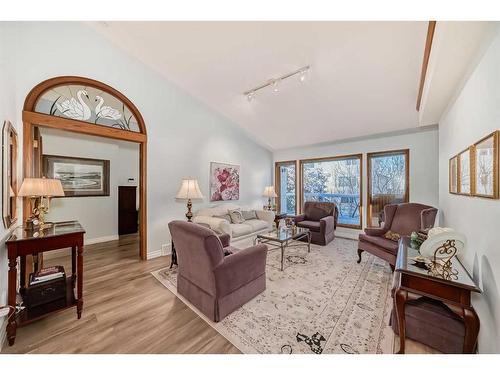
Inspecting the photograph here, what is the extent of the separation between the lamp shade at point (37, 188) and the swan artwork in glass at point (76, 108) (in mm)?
1369

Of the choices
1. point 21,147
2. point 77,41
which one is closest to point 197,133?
point 77,41

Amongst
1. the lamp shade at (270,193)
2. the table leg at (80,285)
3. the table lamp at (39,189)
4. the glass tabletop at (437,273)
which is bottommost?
the table leg at (80,285)

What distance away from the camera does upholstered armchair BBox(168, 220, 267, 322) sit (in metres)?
1.81

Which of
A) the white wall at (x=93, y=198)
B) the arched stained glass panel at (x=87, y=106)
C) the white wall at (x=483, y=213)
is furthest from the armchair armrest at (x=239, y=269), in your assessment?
the white wall at (x=93, y=198)

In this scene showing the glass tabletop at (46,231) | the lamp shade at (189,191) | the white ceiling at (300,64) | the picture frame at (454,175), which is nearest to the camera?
the glass tabletop at (46,231)

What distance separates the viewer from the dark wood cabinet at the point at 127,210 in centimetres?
495

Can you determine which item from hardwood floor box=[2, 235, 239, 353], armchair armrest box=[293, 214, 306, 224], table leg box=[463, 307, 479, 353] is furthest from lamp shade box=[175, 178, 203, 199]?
table leg box=[463, 307, 479, 353]

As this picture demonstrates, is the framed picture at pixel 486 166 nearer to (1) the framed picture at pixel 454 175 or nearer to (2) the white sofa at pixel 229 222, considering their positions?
(1) the framed picture at pixel 454 175

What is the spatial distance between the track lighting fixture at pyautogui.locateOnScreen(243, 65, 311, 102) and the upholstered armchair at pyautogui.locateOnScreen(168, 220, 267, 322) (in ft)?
8.66

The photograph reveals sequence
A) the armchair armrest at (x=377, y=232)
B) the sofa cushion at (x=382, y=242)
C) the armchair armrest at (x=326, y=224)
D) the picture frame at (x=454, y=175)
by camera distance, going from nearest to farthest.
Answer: the picture frame at (x=454, y=175)
the sofa cushion at (x=382, y=242)
the armchair armrest at (x=377, y=232)
the armchair armrest at (x=326, y=224)

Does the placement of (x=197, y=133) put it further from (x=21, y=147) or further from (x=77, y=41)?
(x=21, y=147)

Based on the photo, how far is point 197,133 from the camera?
430cm

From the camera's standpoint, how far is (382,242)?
114 inches
